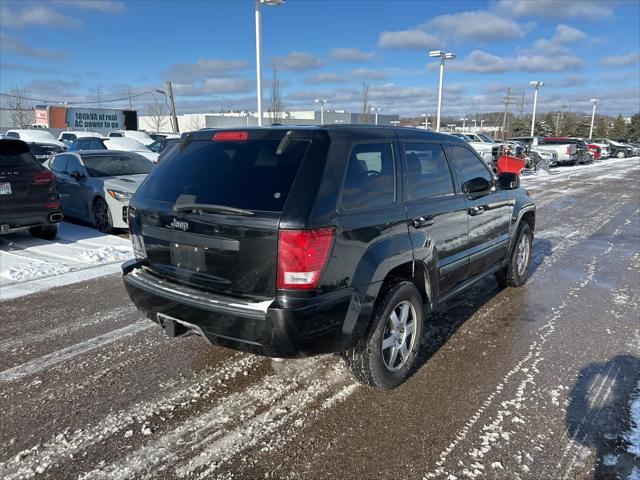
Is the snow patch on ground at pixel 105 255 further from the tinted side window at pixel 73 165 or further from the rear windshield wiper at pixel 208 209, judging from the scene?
the rear windshield wiper at pixel 208 209

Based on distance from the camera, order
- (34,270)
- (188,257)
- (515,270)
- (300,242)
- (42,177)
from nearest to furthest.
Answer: (300,242) < (188,257) < (515,270) < (34,270) < (42,177)

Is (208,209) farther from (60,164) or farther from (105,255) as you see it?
(60,164)

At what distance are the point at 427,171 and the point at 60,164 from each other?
28.9ft

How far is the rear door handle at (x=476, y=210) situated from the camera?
171 inches

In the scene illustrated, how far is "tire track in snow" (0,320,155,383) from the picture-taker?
3611mm

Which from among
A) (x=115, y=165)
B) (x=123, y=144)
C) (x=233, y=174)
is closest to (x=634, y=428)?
(x=233, y=174)

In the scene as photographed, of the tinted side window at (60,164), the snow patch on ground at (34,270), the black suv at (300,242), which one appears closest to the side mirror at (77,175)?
the tinted side window at (60,164)

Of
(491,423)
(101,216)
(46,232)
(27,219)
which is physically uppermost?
(27,219)

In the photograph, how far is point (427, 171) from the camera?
3.84m

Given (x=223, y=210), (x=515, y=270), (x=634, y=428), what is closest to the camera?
(x=223, y=210)

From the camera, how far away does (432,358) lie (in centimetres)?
396

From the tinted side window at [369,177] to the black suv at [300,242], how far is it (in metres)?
0.01

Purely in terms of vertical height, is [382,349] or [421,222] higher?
[421,222]


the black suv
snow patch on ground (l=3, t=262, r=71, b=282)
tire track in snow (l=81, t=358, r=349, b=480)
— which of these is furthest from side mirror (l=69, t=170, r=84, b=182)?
tire track in snow (l=81, t=358, r=349, b=480)
